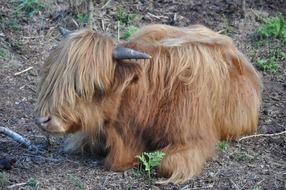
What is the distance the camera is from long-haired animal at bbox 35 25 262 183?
514cm

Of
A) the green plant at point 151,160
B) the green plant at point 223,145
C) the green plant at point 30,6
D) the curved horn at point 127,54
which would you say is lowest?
the green plant at point 223,145

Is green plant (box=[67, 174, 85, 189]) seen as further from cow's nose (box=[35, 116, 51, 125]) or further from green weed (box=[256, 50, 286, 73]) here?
green weed (box=[256, 50, 286, 73])

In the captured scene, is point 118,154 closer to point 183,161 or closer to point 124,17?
point 183,161

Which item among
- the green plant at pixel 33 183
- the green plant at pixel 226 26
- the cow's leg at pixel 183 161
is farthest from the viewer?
the green plant at pixel 226 26

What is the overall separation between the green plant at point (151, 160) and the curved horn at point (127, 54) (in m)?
0.68

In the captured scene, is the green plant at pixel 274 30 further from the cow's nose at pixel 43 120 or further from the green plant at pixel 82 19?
the cow's nose at pixel 43 120

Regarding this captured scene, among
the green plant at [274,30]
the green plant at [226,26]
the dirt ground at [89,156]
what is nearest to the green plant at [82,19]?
the dirt ground at [89,156]

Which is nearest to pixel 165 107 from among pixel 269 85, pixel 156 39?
pixel 156 39

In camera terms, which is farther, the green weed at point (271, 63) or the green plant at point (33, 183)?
the green weed at point (271, 63)

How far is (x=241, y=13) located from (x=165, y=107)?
333 cm

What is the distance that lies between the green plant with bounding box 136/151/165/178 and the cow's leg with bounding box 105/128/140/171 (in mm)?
104

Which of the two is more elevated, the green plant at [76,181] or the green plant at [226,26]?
the green plant at [226,26]

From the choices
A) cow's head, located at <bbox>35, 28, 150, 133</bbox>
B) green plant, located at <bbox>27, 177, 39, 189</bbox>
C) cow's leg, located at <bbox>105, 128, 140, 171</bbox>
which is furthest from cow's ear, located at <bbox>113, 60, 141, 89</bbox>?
green plant, located at <bbox>27, 177, 39, 189</bbox>

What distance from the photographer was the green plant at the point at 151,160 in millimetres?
5281
